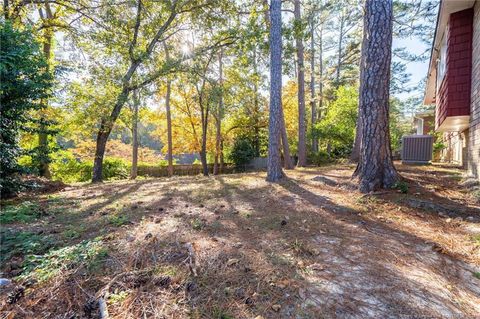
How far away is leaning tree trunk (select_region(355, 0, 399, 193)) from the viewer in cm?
388

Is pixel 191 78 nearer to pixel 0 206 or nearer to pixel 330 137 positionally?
pixel 0 206

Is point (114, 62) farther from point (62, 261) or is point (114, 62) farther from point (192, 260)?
point (192, 260)

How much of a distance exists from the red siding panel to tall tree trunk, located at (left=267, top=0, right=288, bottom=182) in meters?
4.25

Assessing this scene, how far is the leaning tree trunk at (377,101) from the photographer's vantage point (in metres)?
3.88

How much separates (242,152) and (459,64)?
12.5 meters

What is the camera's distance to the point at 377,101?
155 inches

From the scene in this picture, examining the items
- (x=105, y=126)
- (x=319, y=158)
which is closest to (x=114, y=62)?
(x=105, y=126)

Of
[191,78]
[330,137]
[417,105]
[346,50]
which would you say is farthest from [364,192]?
[417,105]

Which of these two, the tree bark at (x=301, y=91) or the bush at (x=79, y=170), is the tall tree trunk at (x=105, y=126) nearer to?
the bush at (x=79, y=170)

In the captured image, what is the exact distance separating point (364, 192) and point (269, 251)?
248 cm

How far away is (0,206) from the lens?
3.90 metres

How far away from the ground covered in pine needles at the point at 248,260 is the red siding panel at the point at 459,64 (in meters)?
3.40

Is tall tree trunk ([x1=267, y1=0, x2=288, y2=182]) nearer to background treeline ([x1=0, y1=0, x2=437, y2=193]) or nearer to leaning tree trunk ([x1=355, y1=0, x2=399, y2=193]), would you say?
leaning tree trunk ([x1=355, y1=0, x2=399, y2=193])

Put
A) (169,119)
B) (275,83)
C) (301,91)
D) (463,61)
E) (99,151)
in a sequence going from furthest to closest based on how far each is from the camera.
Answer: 1. (169,119)
2. (301,91)
3. (99,151)
4. (463,61)
5. (275,83)
